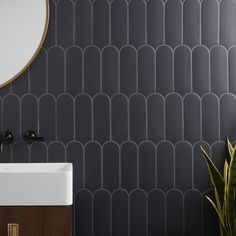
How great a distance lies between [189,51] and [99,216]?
1015 millimetres

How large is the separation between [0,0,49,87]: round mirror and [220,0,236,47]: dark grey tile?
37.2 inches

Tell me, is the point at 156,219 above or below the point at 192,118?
below

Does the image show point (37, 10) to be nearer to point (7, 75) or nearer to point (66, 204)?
point (7, 75)

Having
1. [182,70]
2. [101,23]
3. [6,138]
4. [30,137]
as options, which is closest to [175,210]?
[182,70]

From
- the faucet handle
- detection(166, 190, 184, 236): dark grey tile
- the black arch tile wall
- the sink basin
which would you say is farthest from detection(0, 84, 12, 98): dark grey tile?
detection(166, 190, 184, 236): dark grey tile

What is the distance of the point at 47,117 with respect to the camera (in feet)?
7.21

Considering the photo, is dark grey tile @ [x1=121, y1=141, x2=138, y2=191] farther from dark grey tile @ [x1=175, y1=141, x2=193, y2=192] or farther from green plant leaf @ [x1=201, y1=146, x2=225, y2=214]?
green plant leaf @ [x1=201, y1=146, x2=225, y2=214]

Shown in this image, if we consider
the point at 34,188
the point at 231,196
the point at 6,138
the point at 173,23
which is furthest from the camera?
the point at 173,23

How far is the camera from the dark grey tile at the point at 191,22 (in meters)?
2.22

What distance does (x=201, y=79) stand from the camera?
221cm

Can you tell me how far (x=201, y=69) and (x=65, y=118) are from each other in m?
0.78

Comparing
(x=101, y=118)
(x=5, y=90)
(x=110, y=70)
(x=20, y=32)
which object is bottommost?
(x=101, y=118)

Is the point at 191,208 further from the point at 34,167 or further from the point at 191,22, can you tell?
the point at 191,22

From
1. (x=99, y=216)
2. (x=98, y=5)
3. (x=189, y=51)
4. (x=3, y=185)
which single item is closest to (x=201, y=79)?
(x=189, y=51)
